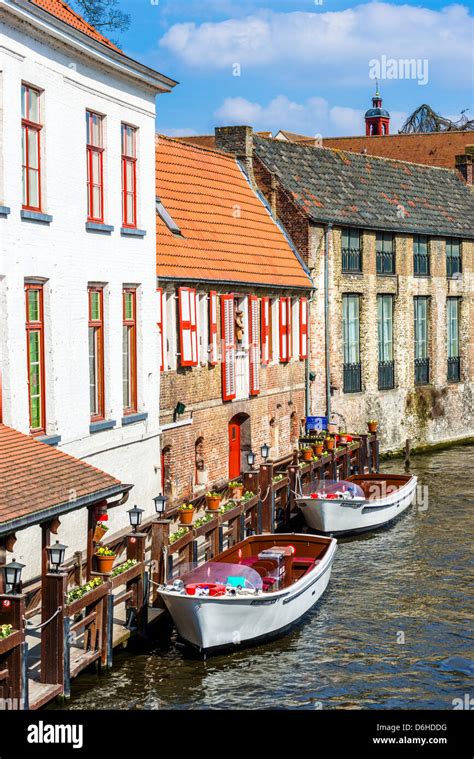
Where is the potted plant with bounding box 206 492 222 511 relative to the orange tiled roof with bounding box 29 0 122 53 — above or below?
below

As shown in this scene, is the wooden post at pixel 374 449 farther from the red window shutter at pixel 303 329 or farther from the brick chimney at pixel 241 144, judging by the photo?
the brick chimney at pixel 241 144

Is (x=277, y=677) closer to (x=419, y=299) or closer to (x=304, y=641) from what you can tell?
(x=304, y=641)

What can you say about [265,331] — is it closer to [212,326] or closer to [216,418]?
[212,326]

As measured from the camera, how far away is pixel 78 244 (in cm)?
1980

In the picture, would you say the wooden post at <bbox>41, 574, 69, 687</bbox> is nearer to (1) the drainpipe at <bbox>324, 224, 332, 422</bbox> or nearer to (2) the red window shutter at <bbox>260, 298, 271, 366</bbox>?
(2) the red window shutter at <bbox>260, 298, 271, 366</bbox>

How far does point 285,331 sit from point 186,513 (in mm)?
11591

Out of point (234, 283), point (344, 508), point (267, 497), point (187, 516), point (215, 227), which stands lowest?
point (344, 508)

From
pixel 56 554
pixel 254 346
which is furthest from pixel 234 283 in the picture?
pixel 56 554

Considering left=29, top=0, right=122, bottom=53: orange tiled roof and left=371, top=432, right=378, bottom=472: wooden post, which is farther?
left=371, top=432, right=378, bottom=472: wooden post

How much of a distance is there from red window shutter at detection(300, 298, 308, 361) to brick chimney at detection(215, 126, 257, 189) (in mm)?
3704

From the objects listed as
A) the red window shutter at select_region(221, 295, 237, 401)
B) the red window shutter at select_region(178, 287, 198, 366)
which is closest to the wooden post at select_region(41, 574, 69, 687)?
the red window shutter at select_region(178, 287, 198, 366)

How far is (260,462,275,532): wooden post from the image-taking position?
25.2m

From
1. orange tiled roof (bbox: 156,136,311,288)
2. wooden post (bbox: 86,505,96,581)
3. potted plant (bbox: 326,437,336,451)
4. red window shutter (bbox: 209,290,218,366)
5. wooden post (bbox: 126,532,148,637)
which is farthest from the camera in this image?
potted plant (bbox: 326,437,336,451)
